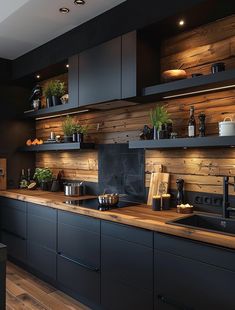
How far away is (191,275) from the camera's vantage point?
6.33ft

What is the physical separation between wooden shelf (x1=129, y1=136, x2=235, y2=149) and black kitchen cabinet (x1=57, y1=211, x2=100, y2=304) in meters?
0.78

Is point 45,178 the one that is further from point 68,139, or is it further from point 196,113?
point 196,113

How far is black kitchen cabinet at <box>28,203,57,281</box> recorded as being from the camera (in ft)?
10.3

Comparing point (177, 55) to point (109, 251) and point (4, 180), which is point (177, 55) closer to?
point (109, 251)

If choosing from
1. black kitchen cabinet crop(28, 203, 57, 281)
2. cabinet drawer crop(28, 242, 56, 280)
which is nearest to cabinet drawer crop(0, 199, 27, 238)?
black kitchen cabinet crop(28, 203, 57, 281)

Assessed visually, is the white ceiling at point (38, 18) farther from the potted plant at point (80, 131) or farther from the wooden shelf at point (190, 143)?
the wooden shelf at point (190, 143)

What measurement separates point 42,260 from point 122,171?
1.27m

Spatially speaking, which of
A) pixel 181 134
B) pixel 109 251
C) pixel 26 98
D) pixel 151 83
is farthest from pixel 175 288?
pixel 26 98

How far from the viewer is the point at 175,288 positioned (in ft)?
6.64

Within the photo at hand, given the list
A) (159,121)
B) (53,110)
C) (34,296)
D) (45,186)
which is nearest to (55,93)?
(53,110)

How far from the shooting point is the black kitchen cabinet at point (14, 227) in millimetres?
3641

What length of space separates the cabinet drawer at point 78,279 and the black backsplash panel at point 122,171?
0.86 meters

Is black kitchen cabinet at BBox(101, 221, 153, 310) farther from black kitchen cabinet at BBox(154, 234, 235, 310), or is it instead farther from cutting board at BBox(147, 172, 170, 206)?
cutting board at BBox(147, 172, 170, 206)

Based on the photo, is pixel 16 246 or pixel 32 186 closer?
pixel 16 246
